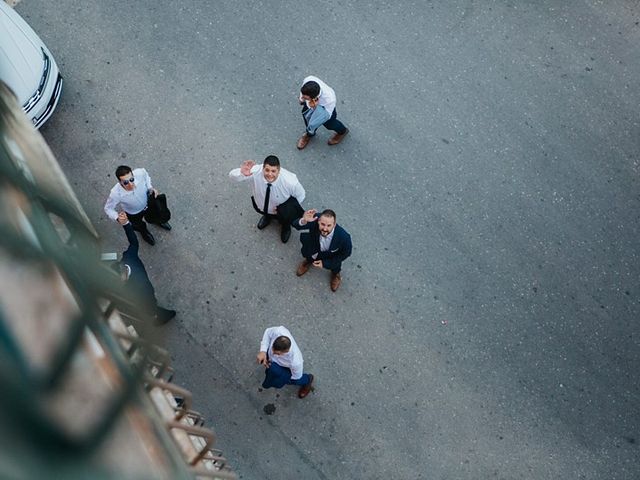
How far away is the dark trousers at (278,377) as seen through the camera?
21.0 feet

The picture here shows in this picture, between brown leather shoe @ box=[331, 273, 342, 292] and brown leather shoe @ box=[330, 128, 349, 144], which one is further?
brown leather shoe @ box=[330, 128, 349, 144]

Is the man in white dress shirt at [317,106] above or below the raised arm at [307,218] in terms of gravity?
above

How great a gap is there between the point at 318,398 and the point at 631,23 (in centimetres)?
626

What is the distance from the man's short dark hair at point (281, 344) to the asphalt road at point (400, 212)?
4.20 feet

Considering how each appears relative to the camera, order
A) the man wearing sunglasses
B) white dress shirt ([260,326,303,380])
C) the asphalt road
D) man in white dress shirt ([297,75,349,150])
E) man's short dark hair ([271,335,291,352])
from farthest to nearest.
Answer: man in white dress shirt ([297,75,349,150]), the asphalt road, the man wearing sunglasses, white dress shirt ([260,326,303,380]), man's short dark hair ([271,335,291,352])

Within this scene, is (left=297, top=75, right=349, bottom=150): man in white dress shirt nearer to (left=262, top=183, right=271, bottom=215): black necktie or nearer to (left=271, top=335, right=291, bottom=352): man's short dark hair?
(left=262, top=183, right=271, bottom=215): black necktie

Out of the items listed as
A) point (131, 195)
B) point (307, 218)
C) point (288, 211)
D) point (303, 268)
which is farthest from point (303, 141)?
point (131, 195)

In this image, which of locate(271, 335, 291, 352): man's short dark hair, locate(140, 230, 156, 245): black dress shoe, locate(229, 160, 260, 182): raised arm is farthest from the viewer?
locate(140, 230, 156, 245): black dress shoe

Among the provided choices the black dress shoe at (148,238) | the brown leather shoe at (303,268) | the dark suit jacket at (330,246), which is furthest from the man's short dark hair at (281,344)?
the black dress shoe at (148,238)

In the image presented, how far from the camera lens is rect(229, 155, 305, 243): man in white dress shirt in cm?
679

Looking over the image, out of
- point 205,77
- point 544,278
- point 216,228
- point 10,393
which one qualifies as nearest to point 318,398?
point 216,228

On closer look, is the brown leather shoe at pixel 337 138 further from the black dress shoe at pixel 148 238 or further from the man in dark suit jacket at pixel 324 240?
the black dress shoe at pixel 148 238

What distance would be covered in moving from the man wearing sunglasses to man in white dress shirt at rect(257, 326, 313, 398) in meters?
1.82

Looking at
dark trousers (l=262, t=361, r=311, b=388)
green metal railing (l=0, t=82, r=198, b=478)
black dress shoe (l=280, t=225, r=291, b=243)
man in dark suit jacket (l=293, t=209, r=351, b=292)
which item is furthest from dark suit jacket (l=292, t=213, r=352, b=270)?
green metal railing (l=0, t=82, r=198, b=478)
